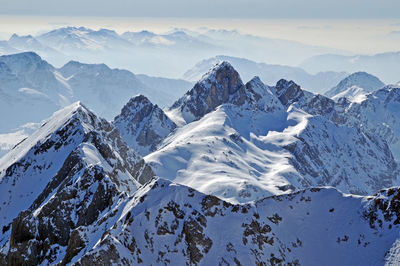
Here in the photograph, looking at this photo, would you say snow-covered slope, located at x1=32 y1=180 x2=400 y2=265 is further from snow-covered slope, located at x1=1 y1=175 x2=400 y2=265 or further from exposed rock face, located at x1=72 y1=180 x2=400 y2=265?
snow-covered slope, located at x1=1 y1=175 x2=400 y2=265

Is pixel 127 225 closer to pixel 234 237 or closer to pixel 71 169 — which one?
pixel 234 237

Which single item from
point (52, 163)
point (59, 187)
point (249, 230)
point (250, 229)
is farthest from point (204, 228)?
point (52, 163)

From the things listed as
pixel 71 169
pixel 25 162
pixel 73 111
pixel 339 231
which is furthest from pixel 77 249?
pixel 73 111

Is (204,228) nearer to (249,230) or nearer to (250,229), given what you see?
(249,230)

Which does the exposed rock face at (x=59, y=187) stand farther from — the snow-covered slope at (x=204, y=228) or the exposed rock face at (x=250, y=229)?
the exposed rock face at (x=250, y=229)

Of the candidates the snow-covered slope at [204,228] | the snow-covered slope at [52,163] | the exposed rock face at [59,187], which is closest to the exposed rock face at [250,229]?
the snow-covered slope at [204,228]

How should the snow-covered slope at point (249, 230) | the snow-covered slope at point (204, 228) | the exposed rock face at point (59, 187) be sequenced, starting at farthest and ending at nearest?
1. the exposed rock face at point (59, 187)
2. the snow-covered slope at point (204, 228)
3. the snow-covered slope at point (249, 230)

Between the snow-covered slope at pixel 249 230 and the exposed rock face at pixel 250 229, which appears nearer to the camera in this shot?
the snow-covered slope at pixel 249 230
